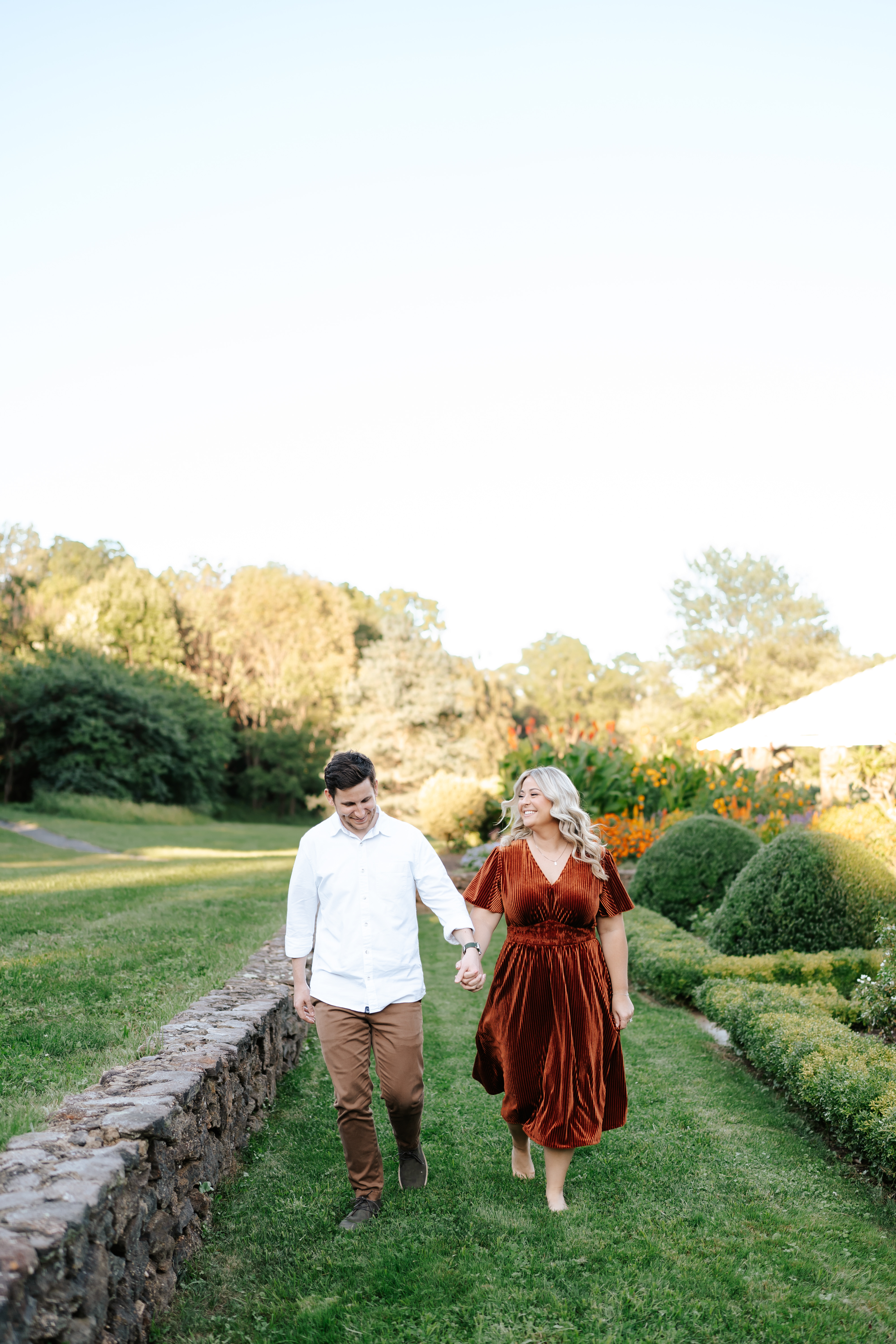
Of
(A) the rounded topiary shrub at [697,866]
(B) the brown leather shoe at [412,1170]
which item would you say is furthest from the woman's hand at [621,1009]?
(A) the rounded topiary shrub at [697,866]

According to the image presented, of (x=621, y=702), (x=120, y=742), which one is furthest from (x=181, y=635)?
(x=621, y=702)

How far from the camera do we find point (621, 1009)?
12.2ft

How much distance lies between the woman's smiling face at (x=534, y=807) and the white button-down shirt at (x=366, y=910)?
1.25 feet

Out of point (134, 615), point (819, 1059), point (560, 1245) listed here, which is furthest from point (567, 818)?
point (134, 615)

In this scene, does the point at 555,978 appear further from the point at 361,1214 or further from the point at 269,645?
Answer: the point at 269,645

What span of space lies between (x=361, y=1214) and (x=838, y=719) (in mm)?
7862

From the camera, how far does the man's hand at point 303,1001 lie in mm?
3604

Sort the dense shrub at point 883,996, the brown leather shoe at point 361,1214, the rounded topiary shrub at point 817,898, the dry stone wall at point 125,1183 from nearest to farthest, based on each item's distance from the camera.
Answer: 1. the dry stone wall at point 125,1183
2. the brown leather shoe at point 361,1214
3. the dense shrub at point 883,996
4. the rounded topiary shrub at point 817,898

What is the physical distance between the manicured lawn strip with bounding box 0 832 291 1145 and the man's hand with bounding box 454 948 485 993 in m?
1.44

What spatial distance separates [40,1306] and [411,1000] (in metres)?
1.70

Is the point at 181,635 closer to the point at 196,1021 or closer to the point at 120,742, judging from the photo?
the point at 120,742

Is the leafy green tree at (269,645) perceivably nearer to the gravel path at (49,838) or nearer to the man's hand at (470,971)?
the gravel path at (49,838)

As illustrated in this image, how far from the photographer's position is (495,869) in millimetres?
3811

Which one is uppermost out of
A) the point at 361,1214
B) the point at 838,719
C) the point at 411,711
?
the point at 411,711
